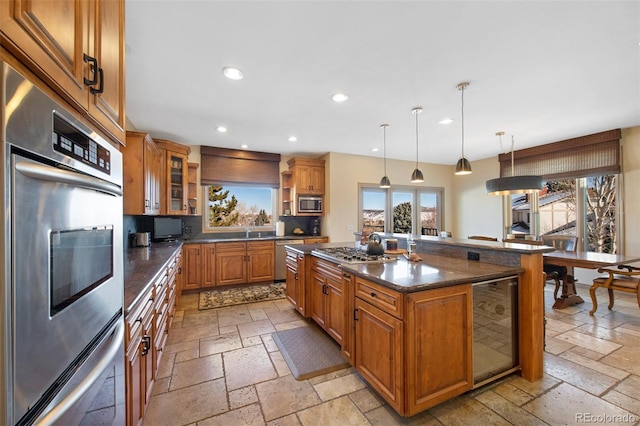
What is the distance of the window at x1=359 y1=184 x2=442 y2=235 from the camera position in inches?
235

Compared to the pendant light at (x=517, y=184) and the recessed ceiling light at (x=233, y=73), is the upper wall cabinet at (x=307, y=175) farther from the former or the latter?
the pendant light at (x=517, y=184)

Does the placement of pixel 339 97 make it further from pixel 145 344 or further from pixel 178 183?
pixel 178 183

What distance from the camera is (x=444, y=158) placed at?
6.12 metres

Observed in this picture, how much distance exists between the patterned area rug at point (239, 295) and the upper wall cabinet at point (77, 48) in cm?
325

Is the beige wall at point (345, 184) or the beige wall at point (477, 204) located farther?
the beige wall at point (477, 204)

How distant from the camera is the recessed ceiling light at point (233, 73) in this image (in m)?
2.38

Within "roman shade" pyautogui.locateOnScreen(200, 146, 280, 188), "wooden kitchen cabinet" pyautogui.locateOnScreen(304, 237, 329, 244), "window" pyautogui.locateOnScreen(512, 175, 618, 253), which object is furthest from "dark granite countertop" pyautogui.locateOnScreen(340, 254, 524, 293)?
"window" pyautogui.locateOnScreen(512, 175, 618, 253)

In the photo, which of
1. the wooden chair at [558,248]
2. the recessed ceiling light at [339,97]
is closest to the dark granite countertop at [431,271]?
the recessed ceiling light at [339,97]

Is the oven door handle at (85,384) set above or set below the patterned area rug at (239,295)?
above

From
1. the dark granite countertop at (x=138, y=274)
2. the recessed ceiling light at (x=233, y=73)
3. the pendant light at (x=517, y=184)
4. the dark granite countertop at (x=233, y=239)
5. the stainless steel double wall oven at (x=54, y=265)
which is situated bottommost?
the dark granite countertop at (x=233, y=239)

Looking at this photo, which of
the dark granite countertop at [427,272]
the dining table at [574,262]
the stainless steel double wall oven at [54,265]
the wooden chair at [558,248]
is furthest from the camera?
the wooden chair at [558,248]

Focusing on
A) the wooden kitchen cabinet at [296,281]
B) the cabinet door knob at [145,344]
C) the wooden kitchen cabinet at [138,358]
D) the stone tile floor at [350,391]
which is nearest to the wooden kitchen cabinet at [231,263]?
the wooden kitchen cabinet at [296,281]

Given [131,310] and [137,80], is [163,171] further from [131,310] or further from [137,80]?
[131,310]

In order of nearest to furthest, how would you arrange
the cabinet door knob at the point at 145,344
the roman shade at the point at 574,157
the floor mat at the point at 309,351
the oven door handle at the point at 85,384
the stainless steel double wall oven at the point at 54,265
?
1. the stainless steel double wall oven at the point at 54,265
2. the oven door handle at the point at 85,384
3. the cabinet door knob at the point at 145,344
4. the floor mat at the point at 309,351
5. the roman shade at the point at 574,157
